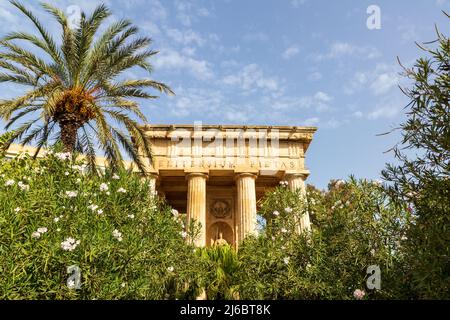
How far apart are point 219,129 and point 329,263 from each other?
16.2m

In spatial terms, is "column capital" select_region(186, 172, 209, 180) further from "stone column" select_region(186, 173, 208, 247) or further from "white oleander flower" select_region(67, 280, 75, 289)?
"white oleander flower" select_region(67, 280, 75, 289)

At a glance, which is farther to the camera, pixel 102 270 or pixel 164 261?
pixel 164 261

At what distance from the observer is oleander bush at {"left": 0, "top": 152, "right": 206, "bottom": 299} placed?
607cm

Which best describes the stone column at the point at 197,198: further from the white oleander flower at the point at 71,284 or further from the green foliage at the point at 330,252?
the white oleander flower at the point at 71,284

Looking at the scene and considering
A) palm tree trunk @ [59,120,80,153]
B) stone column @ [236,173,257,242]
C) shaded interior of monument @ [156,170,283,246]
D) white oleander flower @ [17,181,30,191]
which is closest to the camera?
white oleander flower @ [17,181,30,191]

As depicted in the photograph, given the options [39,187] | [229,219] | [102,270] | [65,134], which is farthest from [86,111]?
[229,219]

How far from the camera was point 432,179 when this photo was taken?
444cm

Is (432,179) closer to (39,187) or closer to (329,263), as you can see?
(329,263)

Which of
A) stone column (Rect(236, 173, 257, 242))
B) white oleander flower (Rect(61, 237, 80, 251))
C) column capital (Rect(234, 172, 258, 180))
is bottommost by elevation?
white oleander flower (Rect(61, 237, 80, 251))

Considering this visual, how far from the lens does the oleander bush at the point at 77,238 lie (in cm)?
607

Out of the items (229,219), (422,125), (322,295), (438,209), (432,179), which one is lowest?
(322,295)

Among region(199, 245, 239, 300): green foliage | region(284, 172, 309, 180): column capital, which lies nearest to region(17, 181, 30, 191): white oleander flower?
region(199, 245, 239, 300): green foliage

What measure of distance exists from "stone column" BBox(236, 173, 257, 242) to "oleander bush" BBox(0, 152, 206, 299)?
1330 centimetres

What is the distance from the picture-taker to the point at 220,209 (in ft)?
91.5
